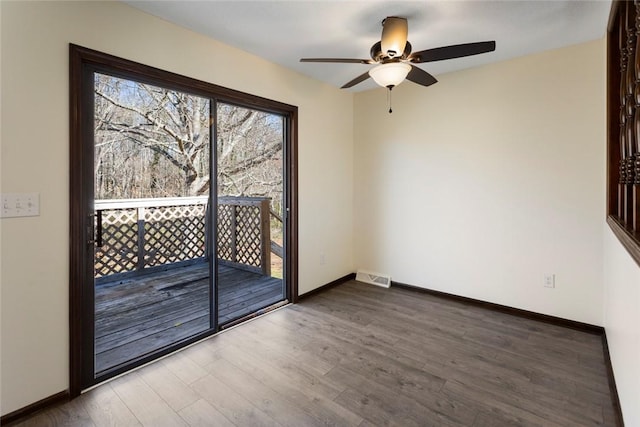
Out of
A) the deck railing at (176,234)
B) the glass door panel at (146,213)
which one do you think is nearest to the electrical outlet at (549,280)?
the deck railing at (176,234)

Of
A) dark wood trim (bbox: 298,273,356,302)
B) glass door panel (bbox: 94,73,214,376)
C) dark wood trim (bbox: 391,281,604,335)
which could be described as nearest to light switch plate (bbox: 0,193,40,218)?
glass door panel (bbox: 94,73,214,376)

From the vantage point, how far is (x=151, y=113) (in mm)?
2533

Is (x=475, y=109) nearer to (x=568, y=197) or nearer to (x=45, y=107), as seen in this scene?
(x=568, y=197)

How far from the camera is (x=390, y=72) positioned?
2.17 meters

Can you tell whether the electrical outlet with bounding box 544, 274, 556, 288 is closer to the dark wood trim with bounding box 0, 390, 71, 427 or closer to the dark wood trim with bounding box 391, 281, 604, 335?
the dark wood trim with bounding box 391, 281, 604, 335

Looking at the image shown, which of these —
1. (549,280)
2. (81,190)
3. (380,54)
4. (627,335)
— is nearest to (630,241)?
(627,335)

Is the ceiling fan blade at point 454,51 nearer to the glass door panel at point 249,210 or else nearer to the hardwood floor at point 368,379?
the glass door panel at point 249,210

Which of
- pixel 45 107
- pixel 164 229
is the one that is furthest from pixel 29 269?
pixel 164 229

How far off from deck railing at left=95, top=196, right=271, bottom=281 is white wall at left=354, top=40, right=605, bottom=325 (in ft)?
4.81

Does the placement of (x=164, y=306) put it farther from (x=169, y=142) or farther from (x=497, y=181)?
(x=497, y=181)

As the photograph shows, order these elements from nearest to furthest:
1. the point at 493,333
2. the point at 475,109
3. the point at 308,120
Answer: the point at 493,333 → the point at 475,109 → the point at 308,120

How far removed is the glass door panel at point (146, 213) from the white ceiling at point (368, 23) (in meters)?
0.64

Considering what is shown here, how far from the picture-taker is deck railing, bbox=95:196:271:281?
2721mm

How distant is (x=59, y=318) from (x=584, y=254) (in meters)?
3.95
